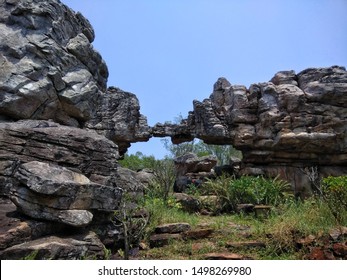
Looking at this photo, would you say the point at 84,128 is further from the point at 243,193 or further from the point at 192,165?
the point at 192,165

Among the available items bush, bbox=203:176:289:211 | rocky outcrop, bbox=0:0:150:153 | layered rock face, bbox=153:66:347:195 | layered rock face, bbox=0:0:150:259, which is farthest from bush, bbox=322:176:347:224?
layered rock face, bbox=153:66:347:195

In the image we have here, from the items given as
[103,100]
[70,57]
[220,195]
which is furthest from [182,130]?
[70,57]

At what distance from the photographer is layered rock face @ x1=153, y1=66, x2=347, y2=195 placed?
14.8m

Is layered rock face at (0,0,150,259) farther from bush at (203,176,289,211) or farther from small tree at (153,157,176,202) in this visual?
bush at (203,176,289,211)

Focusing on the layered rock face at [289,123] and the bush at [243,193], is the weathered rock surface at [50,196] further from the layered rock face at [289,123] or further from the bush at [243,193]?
the layered rock face at [289,123]

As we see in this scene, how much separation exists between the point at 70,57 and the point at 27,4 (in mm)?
1879

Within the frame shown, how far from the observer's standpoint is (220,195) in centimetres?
1109

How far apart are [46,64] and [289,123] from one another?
11264 millimetres

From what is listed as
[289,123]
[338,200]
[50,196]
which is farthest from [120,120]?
[338,200]

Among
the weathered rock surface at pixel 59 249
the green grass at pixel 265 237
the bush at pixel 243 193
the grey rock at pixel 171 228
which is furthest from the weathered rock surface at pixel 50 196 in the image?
the bush at pixel 243 193

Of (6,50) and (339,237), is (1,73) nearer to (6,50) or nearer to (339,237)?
(6,50)

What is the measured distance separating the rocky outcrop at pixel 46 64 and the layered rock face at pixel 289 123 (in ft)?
26.6

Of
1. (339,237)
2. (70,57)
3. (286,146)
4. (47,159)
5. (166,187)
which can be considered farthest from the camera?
(286,146)

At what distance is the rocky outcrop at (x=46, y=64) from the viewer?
8.31m
